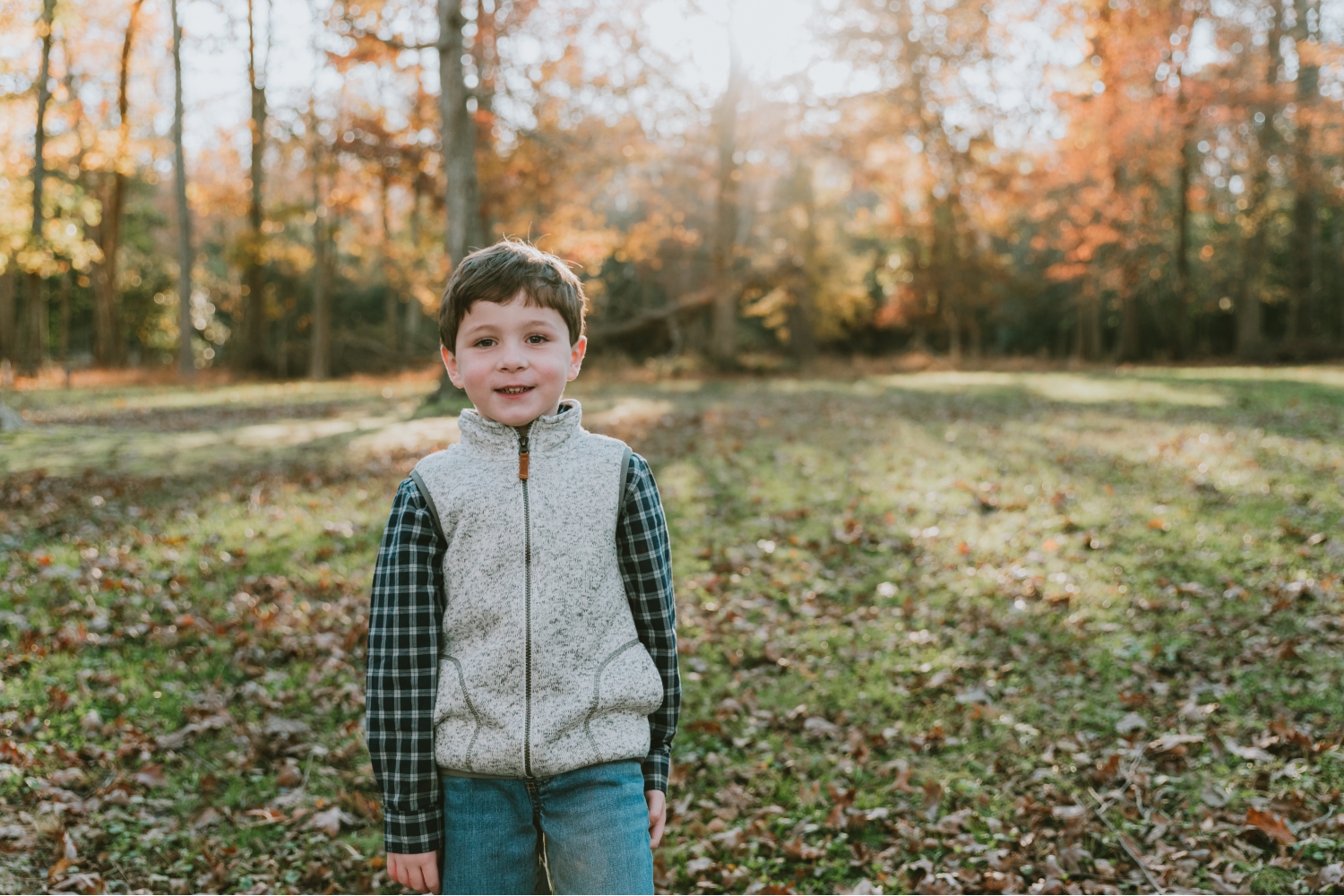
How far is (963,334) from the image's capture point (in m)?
34.8

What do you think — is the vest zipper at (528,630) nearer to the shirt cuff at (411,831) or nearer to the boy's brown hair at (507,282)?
the shirt cuff at (411,831)

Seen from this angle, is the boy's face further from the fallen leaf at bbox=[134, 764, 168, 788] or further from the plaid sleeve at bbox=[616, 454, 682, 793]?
the fallen leaf at bbox=[134, 764, 168, 788]

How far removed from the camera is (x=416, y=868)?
6.61ft

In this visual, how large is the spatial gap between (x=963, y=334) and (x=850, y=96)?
16.3 metres

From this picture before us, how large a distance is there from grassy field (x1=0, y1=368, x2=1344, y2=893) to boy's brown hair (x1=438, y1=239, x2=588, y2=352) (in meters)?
2.69

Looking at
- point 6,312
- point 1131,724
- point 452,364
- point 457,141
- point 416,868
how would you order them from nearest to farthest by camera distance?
1. point 416,868
2. point 452,364
3. point 1131,724
4. point 457,141
5. point 6,312

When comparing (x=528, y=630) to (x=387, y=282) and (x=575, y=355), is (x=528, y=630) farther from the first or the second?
(x=387, y=282)

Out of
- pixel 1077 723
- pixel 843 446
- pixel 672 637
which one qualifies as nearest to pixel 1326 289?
pixel 843 446

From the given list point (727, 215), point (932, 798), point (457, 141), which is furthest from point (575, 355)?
point (727, 215)

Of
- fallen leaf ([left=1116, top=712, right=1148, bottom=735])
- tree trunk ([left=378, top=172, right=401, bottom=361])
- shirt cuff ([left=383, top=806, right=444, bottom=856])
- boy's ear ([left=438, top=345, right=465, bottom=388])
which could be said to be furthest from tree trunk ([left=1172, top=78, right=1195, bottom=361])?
shirt cuff ([left=383, top=806, right=444, bottom=856])

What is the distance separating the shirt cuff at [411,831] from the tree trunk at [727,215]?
20.7 m

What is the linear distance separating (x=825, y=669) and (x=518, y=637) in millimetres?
3738

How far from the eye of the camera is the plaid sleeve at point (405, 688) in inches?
79.0

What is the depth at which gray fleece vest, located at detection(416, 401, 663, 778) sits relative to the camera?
2047 millimetres
